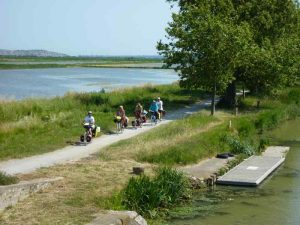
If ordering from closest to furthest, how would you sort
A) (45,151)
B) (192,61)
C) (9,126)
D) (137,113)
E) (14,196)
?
(14,196) → (45,151) → (9,126) → (137,113) → (192,61)

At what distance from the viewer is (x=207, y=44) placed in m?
34.5

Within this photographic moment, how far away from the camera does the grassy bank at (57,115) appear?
23.3m

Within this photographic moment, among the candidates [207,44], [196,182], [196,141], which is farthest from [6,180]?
[207,44]

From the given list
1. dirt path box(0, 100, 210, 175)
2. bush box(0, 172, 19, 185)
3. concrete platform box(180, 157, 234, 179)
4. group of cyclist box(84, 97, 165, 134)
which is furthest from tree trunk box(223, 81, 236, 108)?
bush box(0, 172, 19, 185)

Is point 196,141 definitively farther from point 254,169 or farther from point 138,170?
point 138,170

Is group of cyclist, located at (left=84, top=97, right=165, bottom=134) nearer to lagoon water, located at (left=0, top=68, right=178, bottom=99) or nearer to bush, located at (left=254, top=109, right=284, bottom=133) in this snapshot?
bush, located at (left=254, top=109, right=284, bottom=133)

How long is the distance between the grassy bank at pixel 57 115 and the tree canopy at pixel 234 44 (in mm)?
5459

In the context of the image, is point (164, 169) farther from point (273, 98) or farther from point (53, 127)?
point (273, 98)

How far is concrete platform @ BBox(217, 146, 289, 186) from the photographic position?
2062 cm

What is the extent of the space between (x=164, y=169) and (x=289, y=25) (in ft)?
95.5

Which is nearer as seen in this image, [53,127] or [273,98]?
[53,127]

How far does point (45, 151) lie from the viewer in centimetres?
2211

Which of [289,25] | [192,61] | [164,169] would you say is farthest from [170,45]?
[164,169]

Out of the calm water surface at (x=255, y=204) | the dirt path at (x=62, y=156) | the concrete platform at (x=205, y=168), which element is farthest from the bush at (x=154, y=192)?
the dirt path at (x=62, y=156)
